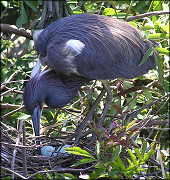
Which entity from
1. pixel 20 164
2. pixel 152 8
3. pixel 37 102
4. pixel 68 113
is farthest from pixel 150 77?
pixel 20 164

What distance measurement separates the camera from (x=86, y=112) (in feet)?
9.84

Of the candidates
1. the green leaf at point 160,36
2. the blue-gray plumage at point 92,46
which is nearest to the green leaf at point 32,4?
the blue-gray plumage at point 92,46

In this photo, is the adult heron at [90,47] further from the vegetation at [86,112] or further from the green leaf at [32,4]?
the green leaf at [32,4]

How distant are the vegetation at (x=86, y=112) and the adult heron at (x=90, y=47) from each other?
0.33 feet

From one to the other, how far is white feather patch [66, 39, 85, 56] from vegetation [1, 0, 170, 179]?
26cm

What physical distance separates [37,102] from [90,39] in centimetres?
61

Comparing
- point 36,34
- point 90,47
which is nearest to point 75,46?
point 90,47

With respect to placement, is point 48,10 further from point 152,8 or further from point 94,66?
point 152,8

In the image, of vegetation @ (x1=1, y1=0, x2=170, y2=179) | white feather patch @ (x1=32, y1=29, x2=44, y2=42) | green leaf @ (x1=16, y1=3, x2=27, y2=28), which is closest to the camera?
vegetation @ (x1=1, y1=0, x2=170, y2=179)

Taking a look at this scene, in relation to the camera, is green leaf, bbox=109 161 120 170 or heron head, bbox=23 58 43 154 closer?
green leaf, bbox=109 161 120 170

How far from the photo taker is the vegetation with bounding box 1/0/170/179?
87.9 inches

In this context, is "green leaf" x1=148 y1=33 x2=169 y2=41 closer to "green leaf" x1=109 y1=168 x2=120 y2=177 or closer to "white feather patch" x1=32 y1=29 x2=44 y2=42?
"green leaf" x1=109 y1=168 x2=120 y2=177

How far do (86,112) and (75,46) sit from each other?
0.62m

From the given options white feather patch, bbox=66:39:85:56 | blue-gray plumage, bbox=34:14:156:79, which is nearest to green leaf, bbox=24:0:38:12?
blue-gray plumage, bbox=34:14:156:79
